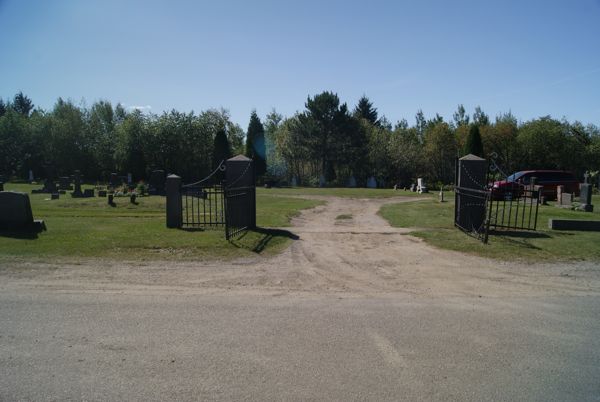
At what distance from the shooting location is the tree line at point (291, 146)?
4525 cm

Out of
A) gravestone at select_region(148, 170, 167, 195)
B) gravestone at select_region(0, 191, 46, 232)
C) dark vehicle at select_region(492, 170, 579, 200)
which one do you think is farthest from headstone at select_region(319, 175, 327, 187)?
gravestone at select_region(0, 191, 46, 232)

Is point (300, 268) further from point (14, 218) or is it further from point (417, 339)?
point (14, 218)

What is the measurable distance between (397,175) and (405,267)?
4449cm

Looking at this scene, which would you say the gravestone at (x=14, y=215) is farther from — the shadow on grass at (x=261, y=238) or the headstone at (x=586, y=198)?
the headstone at (x=586, y=198)

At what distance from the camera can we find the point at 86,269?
7.95 meters

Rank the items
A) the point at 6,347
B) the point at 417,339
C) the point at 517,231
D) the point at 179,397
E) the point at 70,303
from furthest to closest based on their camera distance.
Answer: the point at 517,231 < the point at 70,303 < the point at 417,339 < the point at 6,347 < the point at 179,397

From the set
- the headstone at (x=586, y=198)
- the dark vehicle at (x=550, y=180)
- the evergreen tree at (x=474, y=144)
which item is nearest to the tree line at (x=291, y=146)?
the evergreen tree at (x=474, y=144)

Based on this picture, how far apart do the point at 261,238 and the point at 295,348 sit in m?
6.77

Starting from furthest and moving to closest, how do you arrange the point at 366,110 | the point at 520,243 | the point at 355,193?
the point at 366,110 < the point at 355,193 < the point at 520,243

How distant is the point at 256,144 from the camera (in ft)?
172

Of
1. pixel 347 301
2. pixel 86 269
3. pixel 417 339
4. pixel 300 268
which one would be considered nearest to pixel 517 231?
pixel 300 268

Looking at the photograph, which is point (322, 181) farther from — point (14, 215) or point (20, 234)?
point (20, 234)

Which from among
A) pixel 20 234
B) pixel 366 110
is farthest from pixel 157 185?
pixel 366 110

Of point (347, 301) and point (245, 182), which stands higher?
point (245, 182)
